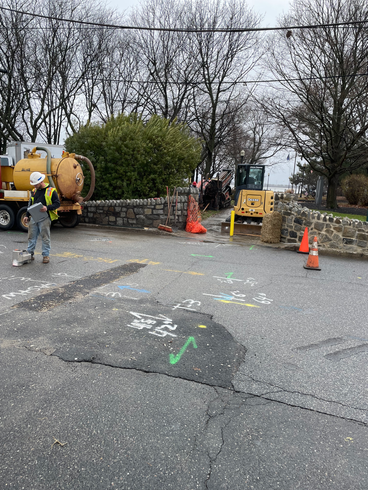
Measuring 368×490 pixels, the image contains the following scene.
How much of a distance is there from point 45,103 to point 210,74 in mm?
12018

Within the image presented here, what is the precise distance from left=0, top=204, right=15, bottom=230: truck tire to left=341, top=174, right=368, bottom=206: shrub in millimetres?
24034

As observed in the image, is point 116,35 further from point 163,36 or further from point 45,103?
point 45,103

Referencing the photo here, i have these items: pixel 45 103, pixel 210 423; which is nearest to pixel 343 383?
pixel 210 423

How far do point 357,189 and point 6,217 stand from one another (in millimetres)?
24854

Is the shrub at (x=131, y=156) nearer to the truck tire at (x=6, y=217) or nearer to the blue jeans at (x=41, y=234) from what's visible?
the truck tire at (x=6, y=217)

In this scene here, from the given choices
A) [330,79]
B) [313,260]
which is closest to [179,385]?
[313,260]

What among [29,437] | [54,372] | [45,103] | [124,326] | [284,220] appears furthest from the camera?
[45,103]

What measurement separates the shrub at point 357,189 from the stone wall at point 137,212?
17.4 m

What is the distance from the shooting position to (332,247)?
10883mm

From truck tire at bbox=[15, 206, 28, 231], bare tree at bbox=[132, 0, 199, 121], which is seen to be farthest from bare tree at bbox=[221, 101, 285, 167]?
truck tire at bbox=[15, 206, 28, 231]

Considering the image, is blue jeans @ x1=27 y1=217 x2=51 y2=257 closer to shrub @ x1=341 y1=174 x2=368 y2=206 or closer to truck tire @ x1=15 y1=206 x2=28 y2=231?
truck tire @ x1=15 y1=206 x2=28 y2=231

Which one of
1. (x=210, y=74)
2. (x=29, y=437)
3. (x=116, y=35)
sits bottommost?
(x=29, y=437)

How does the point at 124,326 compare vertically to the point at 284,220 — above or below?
below

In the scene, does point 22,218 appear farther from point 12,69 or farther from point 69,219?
point 12,69
